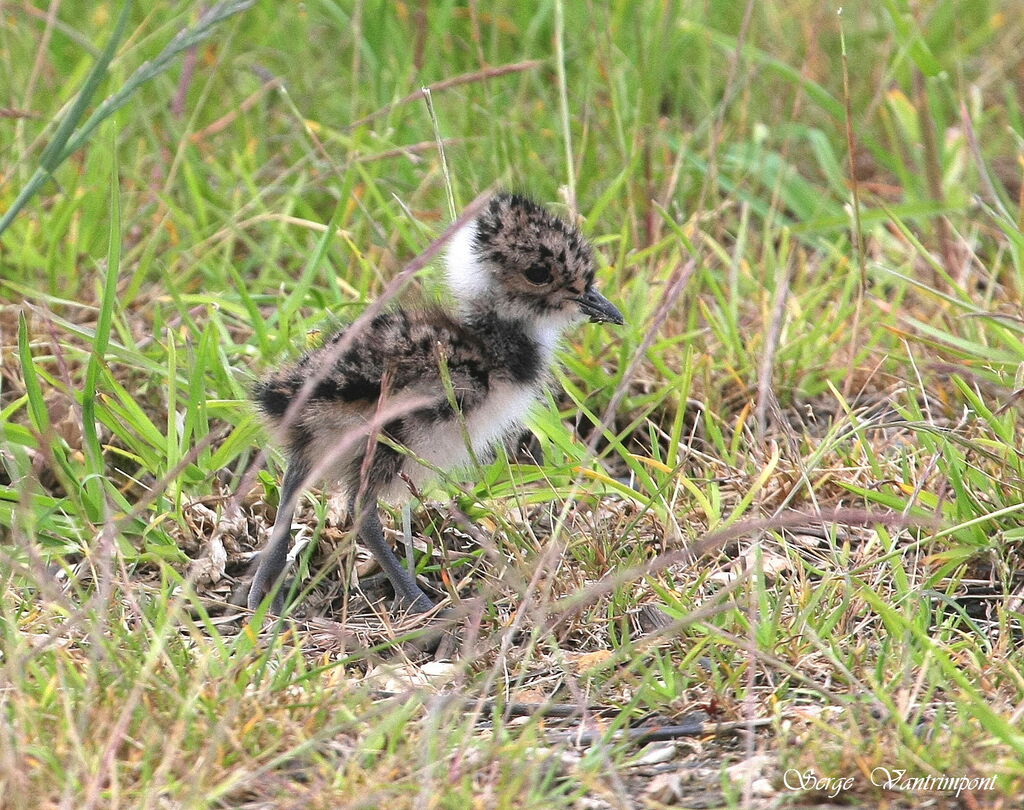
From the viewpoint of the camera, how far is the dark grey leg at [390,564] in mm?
3191

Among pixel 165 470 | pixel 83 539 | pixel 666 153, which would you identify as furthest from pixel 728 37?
pixel 83 539

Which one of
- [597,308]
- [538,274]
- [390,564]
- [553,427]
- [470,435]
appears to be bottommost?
[390,564]

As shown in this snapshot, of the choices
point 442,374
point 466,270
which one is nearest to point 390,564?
point 442,374

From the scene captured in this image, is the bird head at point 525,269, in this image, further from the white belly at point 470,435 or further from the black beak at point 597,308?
the white belly at point 470,435

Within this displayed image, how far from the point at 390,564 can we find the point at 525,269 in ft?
2.74

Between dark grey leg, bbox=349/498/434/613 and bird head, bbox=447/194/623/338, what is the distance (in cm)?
62

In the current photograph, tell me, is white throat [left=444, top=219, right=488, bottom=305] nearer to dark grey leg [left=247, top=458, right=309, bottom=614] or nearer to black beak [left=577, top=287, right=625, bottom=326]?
black beak [left=577, top=287, right=625, bottom=326]

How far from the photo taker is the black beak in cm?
350

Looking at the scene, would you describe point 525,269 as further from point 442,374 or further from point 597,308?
point 442,374

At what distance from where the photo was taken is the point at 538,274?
3436 millimetres

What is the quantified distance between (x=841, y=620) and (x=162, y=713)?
1432 mm

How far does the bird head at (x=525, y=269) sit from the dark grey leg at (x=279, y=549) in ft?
2.03

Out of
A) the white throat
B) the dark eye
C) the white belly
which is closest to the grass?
the white belly

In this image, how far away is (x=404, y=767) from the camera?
239cm
